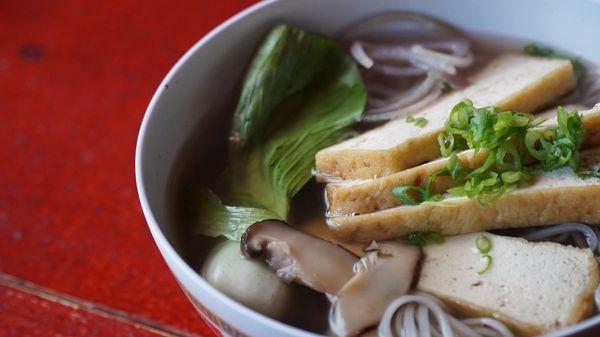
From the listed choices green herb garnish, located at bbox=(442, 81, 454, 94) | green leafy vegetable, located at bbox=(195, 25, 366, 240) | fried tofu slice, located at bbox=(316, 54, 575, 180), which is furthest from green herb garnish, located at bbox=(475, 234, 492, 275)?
green herb garnish, located at bbox=(442, 81, 454, 94)

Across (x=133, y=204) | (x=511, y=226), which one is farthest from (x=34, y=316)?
(x=511, y=226)

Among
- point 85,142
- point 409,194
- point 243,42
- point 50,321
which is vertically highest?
point 243,42

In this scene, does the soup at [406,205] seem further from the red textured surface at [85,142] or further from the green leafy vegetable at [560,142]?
the red textured surface at [85,142]

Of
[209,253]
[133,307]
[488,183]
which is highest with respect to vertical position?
[488,183]

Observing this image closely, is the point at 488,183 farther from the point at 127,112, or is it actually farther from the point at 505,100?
the point at 127,112

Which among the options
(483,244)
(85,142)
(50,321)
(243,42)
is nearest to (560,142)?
(483,244)

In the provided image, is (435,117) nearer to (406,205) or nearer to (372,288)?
(406,205)

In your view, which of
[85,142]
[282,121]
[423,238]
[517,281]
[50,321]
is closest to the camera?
[517,281]

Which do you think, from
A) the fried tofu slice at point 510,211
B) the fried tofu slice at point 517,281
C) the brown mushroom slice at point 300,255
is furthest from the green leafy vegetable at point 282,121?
the fried tofu slice at point 517,281
